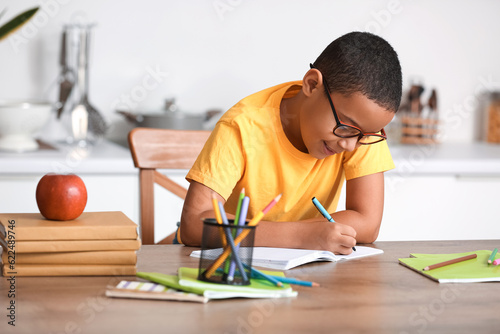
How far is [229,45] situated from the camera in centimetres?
256

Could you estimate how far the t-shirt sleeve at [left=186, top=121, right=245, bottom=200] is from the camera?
3.91 feet

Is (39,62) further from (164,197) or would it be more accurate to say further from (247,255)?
(247,255)

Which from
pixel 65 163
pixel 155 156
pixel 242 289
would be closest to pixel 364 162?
pixel 155 156

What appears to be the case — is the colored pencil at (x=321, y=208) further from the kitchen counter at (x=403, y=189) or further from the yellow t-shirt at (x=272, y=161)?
the kitchen counter at (x=403, y=189)

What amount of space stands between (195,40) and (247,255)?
71.4 inches

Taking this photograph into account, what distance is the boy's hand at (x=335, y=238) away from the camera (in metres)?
1.08

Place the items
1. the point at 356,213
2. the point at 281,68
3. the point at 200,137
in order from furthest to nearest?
the point at 281,68 → the point at 200,137 → the point at 356,213

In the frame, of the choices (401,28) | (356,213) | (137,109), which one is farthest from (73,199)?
(401,28)

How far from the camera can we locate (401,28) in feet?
8.91

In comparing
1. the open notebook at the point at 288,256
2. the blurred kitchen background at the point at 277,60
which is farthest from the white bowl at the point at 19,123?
the open notebook at the point at 288,256

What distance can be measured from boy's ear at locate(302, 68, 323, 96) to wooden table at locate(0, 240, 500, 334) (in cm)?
39

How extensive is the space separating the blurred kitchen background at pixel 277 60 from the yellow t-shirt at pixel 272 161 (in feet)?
2.82

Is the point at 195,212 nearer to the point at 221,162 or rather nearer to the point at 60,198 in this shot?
the point at 221,162

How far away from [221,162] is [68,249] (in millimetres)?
408
